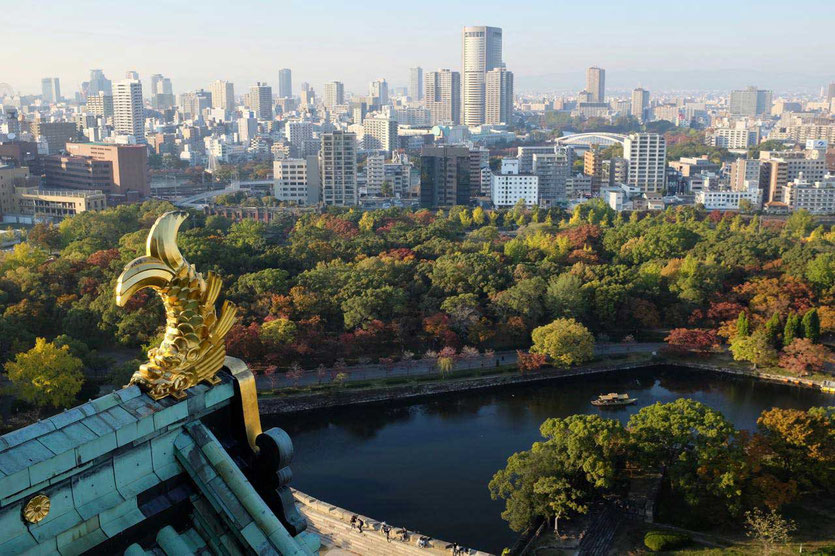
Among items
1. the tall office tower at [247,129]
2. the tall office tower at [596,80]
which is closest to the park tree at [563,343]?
the tall office tower at [247,129]

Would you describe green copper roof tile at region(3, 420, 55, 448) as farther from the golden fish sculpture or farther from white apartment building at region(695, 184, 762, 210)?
white apartment building at region(695, 184, 762, 210)

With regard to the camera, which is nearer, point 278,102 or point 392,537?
point 392,537

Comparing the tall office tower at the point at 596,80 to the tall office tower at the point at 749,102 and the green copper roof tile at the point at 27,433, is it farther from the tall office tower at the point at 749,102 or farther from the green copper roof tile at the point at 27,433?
the green copper roof tile at the point at 27,433

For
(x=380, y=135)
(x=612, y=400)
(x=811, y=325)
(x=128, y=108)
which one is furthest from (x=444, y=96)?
(x=612, y=400)

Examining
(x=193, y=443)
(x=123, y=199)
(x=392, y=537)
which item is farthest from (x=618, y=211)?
(x=193, y=443)

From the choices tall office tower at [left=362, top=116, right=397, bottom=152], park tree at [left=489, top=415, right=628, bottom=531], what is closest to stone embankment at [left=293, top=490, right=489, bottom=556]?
park tree at [left=489, top=415, right=628, bottom=531]

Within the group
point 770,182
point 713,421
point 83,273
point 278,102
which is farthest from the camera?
point 278,102

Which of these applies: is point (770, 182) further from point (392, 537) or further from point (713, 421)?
point (392, 537)
